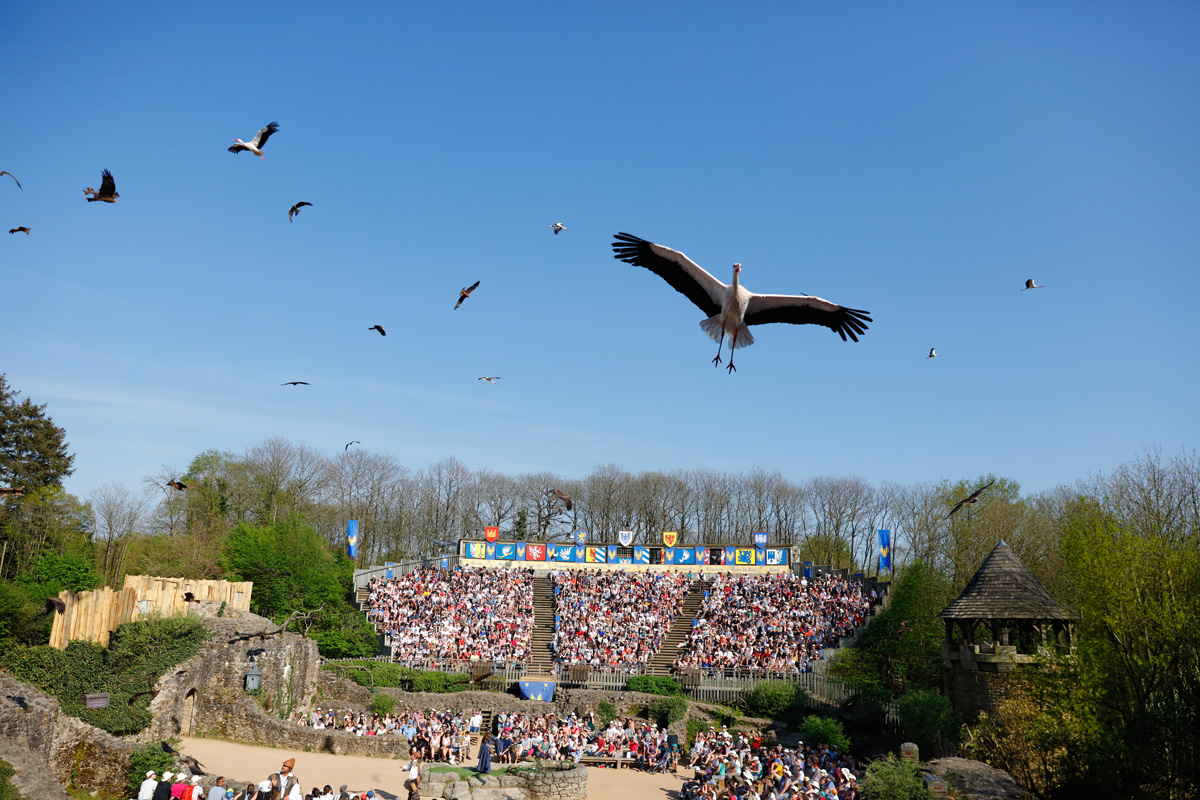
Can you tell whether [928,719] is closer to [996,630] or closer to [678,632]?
[996,630]

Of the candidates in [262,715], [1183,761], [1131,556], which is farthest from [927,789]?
[262,715]

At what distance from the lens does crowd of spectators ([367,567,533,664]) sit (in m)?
32.2

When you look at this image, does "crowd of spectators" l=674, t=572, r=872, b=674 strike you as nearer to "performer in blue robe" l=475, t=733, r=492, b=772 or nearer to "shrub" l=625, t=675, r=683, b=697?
"shrub" l=625, t=675, r=683, b=697

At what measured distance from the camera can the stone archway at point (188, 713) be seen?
20484 mm

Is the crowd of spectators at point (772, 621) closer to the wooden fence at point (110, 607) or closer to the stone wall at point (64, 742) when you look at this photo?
the wooden fence at point (110, 607)

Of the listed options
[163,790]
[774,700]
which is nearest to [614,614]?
[774,700]

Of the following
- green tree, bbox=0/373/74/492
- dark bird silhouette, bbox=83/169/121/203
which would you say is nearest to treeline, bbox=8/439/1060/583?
green tree, bbox=0/373/74/492

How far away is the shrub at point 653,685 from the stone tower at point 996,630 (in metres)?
9.88

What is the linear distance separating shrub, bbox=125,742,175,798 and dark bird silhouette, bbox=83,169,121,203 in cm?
1124

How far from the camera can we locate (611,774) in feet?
69.6

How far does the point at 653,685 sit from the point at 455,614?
10.7 m

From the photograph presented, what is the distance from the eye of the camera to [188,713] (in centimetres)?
2066

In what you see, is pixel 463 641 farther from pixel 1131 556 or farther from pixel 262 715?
pixel 1131 556

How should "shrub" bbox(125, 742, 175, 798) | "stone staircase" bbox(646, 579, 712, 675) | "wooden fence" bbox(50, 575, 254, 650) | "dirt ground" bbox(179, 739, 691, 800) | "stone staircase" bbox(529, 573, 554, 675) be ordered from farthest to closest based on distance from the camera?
1. "stone staircase" bbox(646, 579, 712, 675)
2. "stone staircase" bbox(529, 573, 554, 675)
3. "wooden fence" bbox(50, 575, 254, 650)
4. "dirt ground" bbox(179, 739, 691, 800)
5. "shrub" bbox(125, 742, 175, 798)
